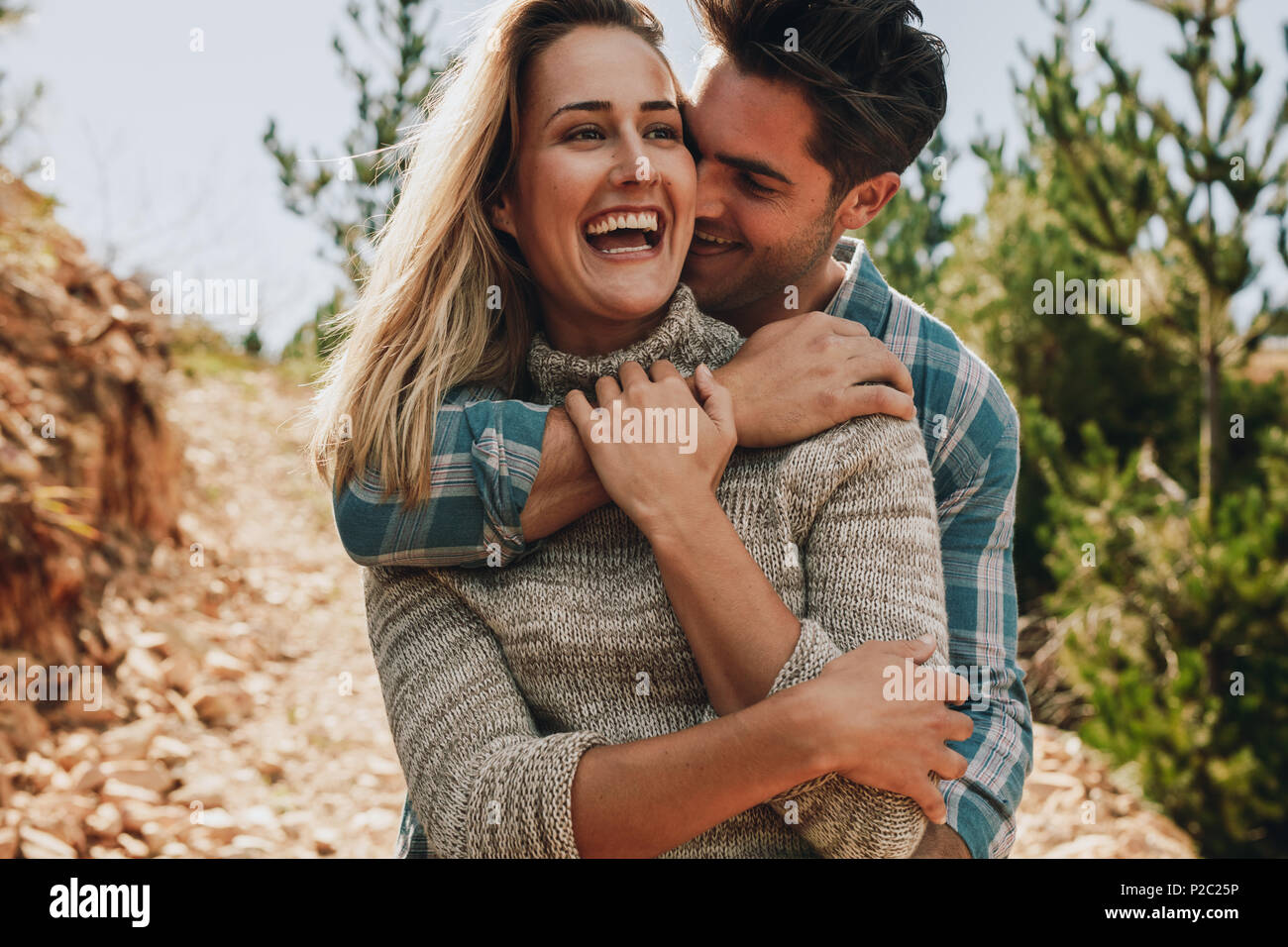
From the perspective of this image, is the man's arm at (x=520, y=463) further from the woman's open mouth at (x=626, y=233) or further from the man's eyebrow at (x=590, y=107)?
the man's eyebrow at (x=590, y=107)

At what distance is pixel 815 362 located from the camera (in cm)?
181

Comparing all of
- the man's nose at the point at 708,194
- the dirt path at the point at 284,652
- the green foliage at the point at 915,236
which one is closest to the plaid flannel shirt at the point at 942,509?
the man's nose at the point at 708,194

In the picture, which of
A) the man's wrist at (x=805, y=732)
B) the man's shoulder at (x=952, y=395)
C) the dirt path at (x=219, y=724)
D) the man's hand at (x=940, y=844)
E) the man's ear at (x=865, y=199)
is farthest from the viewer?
the dirt path at (x=219, y=724)

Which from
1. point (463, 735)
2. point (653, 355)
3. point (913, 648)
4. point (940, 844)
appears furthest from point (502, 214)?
point (940, 844)

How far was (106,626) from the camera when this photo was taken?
17.4 feet

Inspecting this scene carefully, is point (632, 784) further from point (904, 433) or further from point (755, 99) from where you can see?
point (755, 99)

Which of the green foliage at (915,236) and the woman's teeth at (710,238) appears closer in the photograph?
the woman's teeth at (710,238)

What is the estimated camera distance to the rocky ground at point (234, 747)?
444 centimetres

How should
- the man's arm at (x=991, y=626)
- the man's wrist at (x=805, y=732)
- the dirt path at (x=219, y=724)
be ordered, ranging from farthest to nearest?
the dirt path at (x=219, y=724), the man's arm at (x=991, y=626), the man's wrist at (x=805, y=732)

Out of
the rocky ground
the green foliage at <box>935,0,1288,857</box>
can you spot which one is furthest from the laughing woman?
the green foliage at <box>935,0,1288,857</box>

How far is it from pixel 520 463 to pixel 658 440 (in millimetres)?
238

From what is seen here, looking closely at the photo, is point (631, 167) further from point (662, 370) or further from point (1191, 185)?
point (1191, 185)

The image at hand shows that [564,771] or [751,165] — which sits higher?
[751,165]

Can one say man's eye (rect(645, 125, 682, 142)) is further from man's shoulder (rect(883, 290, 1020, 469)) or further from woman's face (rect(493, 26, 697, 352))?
man's shoulder (rect(883, 290, 1020, 469))
